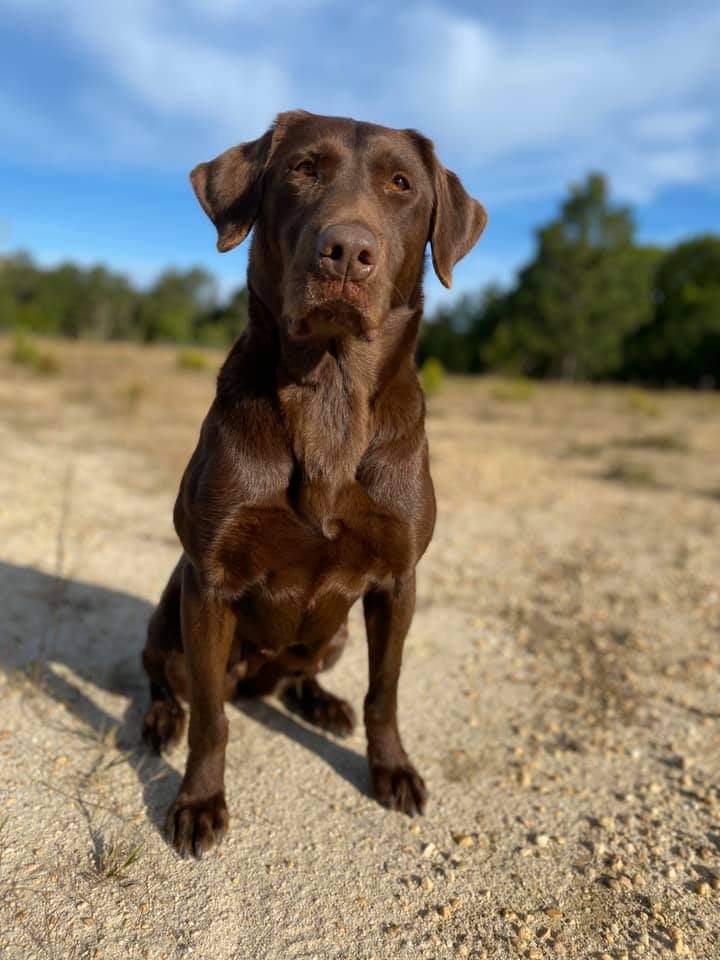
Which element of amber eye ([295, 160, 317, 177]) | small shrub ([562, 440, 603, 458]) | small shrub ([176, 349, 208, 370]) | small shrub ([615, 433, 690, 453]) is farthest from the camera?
small shrub ([176, 349, 208, 370])

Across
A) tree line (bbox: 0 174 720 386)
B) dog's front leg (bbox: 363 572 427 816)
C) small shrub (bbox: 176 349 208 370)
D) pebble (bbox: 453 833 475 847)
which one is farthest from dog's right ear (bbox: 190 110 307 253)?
tree line (bbox: 0 174 720 386)

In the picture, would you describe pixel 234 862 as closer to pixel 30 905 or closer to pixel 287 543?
pixel 30 905

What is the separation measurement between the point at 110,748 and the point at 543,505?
496 centimetres

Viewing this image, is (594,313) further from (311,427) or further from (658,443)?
(311,427)

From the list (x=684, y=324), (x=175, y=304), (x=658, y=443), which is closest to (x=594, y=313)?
(x=684, y=324)

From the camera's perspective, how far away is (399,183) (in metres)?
2.34

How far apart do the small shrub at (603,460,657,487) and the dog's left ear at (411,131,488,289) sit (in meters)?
5.78

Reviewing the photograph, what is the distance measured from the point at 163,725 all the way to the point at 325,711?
2.11ft

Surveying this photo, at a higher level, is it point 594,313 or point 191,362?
point 594,313

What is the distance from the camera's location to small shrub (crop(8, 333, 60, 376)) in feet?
44.2

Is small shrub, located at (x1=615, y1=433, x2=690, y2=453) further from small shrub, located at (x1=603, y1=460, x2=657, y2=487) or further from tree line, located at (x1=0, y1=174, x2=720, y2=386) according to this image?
tree line, located at (x1=0, y1=174, x2=720, y2=386)

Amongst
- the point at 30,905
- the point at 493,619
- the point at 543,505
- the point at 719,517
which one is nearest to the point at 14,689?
the point at 30,905

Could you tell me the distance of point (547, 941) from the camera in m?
1.89

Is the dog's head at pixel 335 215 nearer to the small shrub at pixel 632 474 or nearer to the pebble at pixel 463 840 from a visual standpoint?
the pebble at pixel 463 840
